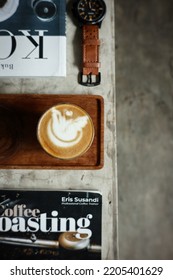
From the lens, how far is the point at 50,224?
48.7 inches

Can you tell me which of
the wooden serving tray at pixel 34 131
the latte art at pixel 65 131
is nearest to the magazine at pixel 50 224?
the wooden serving tray at pixel 34 131

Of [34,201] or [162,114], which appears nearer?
[34,201]

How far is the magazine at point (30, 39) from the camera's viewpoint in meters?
1.26

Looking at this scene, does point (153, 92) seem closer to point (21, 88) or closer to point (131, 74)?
point (131, 74)

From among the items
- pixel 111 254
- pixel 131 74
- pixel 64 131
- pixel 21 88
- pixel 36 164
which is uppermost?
pixel 131 74

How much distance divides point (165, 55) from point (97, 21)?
1.88 feet

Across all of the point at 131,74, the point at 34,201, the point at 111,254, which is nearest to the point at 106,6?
the point at 131,74

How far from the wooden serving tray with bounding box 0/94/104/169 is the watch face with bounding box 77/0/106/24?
304mm

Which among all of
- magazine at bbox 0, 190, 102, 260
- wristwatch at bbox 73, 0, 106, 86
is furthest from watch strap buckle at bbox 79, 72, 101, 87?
magazine at bbox 0, 190, 102, 260

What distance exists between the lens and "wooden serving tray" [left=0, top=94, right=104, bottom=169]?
3.98ft

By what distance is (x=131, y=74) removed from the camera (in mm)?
1684

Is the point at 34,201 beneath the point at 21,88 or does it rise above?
beneath

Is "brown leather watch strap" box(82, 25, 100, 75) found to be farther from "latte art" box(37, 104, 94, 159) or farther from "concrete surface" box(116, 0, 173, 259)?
"concrete surface" box(116, 0, 173, 259)

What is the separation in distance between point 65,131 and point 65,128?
0.01 meters
